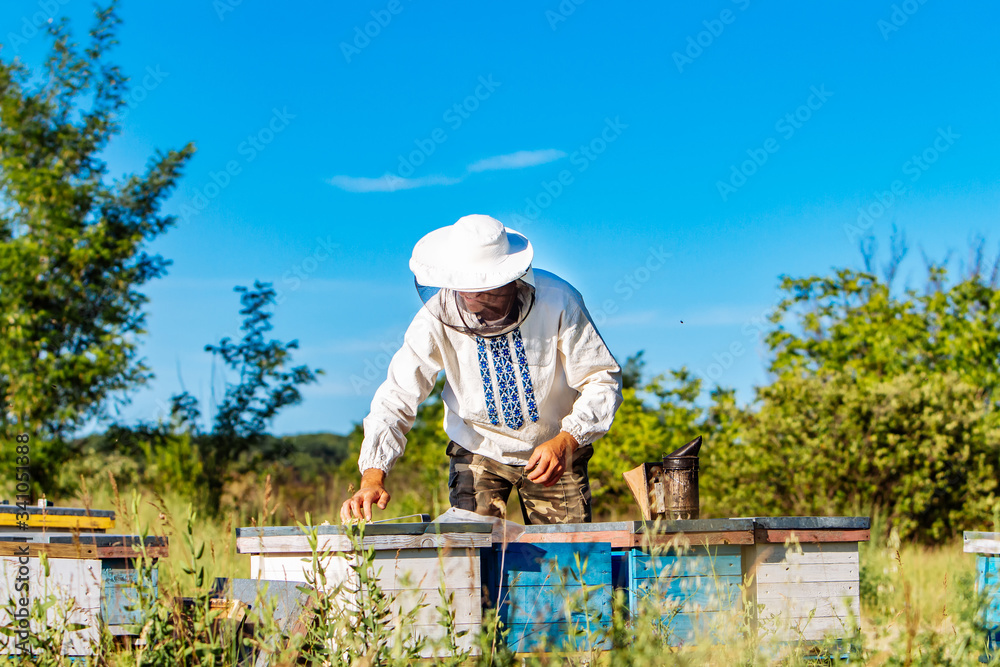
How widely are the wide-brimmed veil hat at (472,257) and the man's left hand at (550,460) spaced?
Result: 26.3 inches

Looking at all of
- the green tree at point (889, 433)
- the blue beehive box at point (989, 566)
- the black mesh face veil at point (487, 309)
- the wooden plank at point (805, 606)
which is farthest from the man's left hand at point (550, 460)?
the green tree at point (889, 433)

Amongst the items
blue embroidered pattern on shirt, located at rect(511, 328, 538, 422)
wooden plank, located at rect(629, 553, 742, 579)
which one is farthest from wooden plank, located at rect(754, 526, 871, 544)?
blue embroidered pattern on shirt, located at rect(511, 328, 538, 422)

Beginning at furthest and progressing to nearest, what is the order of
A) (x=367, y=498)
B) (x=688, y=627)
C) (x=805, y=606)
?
(x=367, y=498) → (x=805, y=606) → (x=688, y=627)

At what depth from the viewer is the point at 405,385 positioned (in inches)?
157

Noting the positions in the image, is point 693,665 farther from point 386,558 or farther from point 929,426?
point 929,426

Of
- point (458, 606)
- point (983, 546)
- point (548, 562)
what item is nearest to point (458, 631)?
point (458, 606)

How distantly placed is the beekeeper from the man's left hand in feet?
0.35

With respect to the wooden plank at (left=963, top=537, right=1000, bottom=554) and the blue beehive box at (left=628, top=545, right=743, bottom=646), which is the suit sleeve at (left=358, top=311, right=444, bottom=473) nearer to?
the blue beehive box at (left=628, top=545, right=743, bottom=646)

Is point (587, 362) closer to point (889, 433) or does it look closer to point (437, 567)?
point (437, 567)

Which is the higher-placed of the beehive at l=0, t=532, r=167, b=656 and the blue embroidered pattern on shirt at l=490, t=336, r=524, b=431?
the blue embroidered pattern on shirt at l=490, t=336, r=524, b=431

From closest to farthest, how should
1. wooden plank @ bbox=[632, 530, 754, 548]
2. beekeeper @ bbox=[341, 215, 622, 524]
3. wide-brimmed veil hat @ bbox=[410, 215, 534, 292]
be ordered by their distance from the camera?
wooden plank @ bbox=[632, 530, 754, 548] < wide-brimmed veil hat @ bbox=[410, 215, 534, 292] < beekeeper @ bbox=[341, 215, 622, 524]

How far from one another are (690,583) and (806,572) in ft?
1.51

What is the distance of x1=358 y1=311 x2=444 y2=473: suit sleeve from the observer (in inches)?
149

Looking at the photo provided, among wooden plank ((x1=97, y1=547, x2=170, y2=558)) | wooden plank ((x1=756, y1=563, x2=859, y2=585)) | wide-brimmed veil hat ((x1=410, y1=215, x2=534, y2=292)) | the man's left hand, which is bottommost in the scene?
wooden plank ((x1=756, y1=563, x2=859, y2=585))
